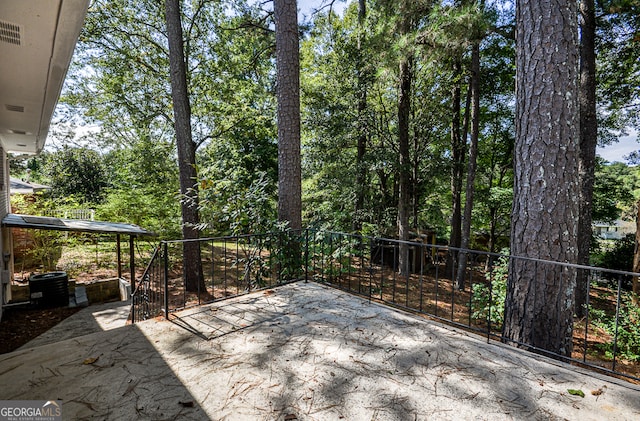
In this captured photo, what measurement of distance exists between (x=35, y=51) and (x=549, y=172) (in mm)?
4577

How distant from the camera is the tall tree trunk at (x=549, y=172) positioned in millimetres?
2691

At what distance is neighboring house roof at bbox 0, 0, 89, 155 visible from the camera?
1747 mm

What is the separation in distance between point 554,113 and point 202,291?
7008 millimetres

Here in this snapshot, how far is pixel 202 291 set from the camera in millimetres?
6770

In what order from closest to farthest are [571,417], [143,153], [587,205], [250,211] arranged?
[571,417] → [250,211] → [587,205] → [143,153]

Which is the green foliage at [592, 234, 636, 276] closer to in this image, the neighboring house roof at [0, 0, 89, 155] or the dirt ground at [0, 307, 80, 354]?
the neighboring house roof at [0, 0, 89, 155]

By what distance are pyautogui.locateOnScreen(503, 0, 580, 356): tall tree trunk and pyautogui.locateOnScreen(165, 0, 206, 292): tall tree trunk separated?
17.6 ft

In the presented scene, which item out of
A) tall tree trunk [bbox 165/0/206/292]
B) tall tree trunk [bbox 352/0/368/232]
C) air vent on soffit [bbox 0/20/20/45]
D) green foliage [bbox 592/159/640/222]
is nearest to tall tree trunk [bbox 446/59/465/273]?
tall tree trunk [bbox 352/0/368/232]

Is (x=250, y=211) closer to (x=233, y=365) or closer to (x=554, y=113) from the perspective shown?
(x=233, y=365)

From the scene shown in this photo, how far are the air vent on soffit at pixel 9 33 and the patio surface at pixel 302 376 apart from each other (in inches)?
94.6

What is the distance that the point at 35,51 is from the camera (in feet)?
7.62

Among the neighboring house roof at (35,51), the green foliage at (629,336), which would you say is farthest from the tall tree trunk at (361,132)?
the neighboring house roof at (35,51)

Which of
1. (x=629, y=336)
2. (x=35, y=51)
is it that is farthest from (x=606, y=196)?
(x=35, y=51)

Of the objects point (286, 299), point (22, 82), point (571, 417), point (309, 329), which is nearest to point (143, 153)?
point (22, 82)
